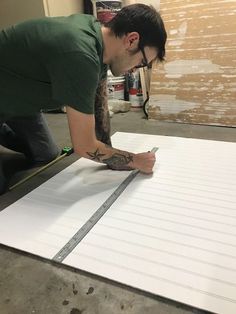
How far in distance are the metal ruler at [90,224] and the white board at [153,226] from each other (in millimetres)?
22

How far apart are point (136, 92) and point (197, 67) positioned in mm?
791

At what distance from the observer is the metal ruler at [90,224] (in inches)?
46.9

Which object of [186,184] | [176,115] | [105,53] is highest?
[105,53]

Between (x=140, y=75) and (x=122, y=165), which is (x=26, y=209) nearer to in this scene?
(x=122, y=165)

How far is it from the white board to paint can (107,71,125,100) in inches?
67.8

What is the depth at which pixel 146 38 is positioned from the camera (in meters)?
1.31

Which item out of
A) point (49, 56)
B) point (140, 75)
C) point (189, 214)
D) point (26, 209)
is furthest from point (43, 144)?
point (140, 75)

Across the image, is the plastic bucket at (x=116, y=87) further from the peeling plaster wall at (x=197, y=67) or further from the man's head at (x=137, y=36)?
the man's head at (x=137, y=36)

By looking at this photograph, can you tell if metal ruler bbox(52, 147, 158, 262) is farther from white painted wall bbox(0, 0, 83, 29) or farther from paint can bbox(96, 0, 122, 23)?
white painted wall bbox(0, 0, 83, 29)

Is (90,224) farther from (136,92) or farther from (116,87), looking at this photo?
(116,87)

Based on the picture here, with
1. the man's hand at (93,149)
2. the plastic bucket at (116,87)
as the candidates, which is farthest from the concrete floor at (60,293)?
the plastic bucket at (116,87)

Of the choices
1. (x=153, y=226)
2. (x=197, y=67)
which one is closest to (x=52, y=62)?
(x=153, y=226)

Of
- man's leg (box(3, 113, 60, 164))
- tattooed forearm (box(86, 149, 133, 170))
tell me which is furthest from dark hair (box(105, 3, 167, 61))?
man's leg (box(3, 113, 60, 164))

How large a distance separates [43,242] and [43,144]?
912 millimetres
